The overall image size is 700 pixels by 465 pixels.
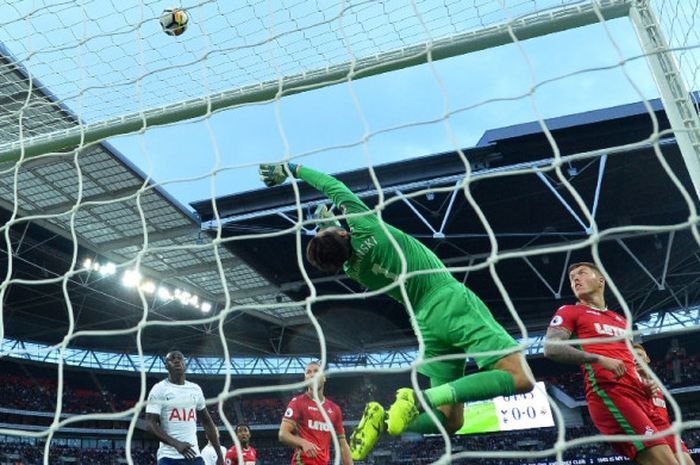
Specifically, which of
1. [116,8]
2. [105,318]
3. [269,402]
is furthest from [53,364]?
[116,8]

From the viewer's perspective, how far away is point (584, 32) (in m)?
3.29

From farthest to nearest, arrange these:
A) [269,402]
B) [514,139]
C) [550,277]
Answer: [269,402] → [550,277] → [514,139]

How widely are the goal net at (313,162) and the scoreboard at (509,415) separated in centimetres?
306

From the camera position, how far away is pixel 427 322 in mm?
2684

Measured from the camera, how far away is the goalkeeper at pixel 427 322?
2.46 metres

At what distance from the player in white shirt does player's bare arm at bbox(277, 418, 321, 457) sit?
1.55ft

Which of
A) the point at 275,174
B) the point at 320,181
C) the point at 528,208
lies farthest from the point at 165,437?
the point at 528,208

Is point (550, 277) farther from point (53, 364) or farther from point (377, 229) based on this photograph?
point (53, 364)

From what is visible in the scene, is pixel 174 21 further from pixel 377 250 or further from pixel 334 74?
pixel 377 250

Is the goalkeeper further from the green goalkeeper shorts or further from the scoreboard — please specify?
the scoreboard

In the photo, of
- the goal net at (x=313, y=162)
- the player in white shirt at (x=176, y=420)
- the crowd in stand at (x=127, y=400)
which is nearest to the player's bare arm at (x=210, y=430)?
the player in white shirt at (x=176, y=420)

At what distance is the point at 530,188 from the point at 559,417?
13.1 meters

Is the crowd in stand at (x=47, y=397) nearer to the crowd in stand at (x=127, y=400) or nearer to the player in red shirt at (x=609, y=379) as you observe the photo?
the crowd in stand at (x=127, y=400)

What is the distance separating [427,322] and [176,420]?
233 cm
